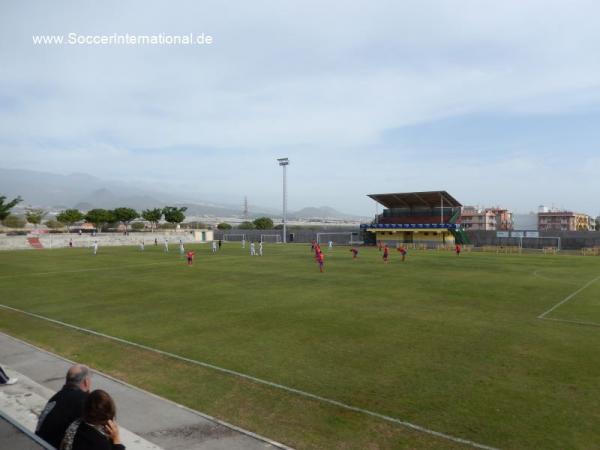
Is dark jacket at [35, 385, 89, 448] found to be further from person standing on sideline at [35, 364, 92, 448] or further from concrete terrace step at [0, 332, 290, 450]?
concrete terrace step at [0, 332, 290, 450]

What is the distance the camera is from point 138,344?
36.8ft

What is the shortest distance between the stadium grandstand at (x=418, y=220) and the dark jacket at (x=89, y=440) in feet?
188

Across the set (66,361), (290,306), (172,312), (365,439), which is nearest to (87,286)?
(172,312)

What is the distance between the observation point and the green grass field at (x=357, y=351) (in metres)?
6.70

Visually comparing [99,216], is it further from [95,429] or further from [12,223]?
[95,429]

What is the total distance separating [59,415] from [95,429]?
0.83 m

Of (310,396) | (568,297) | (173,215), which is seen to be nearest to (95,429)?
(310,396)

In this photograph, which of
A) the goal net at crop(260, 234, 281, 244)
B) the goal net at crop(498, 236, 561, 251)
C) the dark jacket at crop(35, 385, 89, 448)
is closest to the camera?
the dark jacket at crop(35, 385, 89, 448)

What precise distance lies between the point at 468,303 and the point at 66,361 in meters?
13.6

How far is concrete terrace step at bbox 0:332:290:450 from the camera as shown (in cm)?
598

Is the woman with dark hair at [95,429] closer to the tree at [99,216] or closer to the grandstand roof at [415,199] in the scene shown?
the grandstand roof at [415,199]

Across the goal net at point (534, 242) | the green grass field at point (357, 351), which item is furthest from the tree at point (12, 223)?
the goal net at point (534, 242)

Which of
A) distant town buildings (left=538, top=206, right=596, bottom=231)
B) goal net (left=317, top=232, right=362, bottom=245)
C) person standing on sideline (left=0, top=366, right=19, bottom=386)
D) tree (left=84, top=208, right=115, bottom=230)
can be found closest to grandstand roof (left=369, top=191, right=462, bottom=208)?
goal net (left=317, top=232, right=362, bottom=245)

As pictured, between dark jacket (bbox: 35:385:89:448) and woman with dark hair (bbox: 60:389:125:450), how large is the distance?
0.42m
